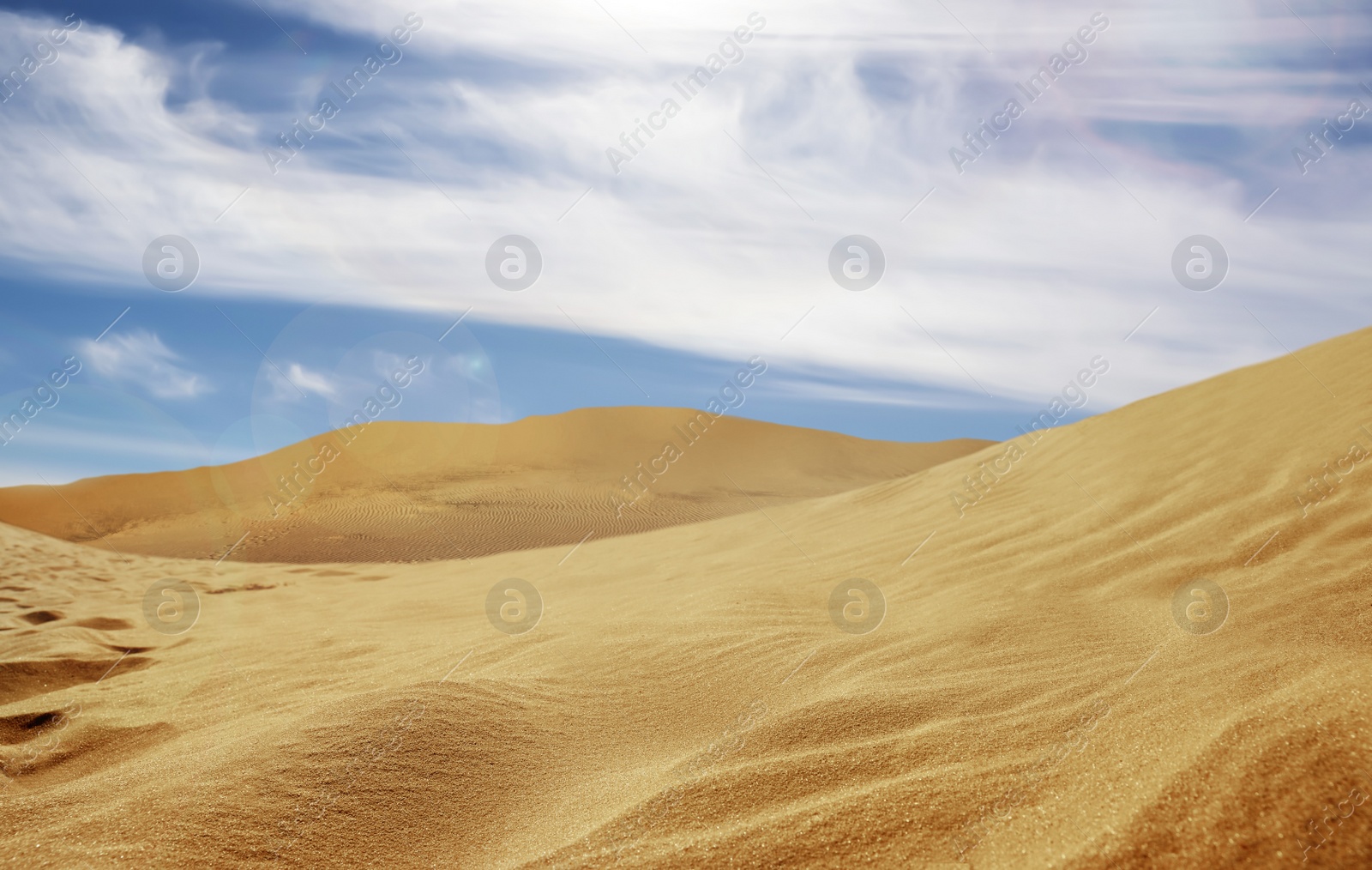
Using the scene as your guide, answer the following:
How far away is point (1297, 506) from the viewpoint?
541 cm

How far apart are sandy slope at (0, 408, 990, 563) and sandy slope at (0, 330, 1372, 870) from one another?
44.0ft

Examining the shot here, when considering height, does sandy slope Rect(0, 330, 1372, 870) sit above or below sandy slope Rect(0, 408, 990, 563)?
below

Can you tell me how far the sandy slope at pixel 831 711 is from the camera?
8.48 feet

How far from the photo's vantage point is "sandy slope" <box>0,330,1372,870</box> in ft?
8.48

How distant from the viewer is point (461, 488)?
27766 mm

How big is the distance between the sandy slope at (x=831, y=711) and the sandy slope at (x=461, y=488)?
1341cm

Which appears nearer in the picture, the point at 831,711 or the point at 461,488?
the point at 831,711

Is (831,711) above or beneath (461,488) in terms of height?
beneath

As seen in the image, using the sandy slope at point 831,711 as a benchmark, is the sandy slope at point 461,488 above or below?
above

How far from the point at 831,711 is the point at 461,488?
1013 inches

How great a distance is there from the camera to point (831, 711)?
368cm

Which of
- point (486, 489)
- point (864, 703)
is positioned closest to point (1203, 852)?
point (864, 703)

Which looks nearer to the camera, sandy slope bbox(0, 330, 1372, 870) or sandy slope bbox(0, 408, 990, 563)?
sandy slope bbox(0, 330, 1372, 870)

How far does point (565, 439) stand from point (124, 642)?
3296cm
